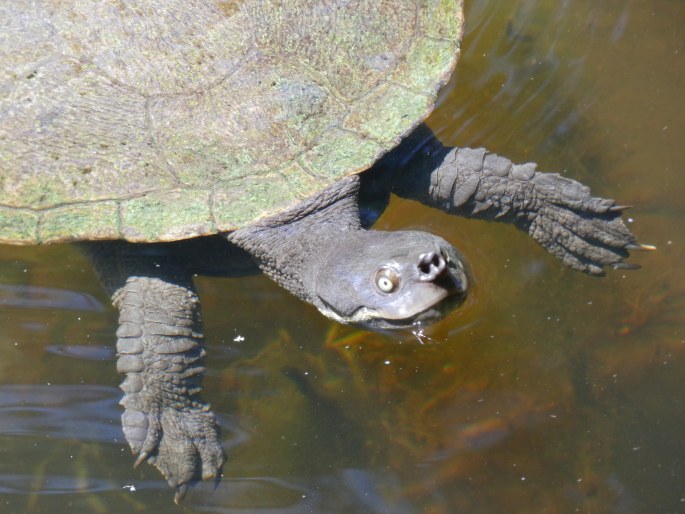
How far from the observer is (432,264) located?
9.17 ft

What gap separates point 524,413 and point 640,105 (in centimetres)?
238

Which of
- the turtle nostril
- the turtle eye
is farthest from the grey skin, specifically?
the turtle nostril

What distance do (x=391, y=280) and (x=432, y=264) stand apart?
Result: 217mm

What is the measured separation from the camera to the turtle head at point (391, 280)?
113 inches

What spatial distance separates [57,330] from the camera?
425cm

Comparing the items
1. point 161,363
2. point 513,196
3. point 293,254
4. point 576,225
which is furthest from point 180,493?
point 576,225

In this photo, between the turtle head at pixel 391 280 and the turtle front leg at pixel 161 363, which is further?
the turtle front leg at pixel 161 363

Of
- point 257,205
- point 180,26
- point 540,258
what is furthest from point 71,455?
point 540,258

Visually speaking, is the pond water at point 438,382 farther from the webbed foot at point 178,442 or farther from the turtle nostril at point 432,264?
the turtle nostril at point 432,264

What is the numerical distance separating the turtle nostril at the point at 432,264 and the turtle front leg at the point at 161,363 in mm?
1481

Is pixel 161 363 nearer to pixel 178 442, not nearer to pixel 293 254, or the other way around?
pixel 178 442

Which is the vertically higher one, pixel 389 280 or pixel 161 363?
pixel 389 280

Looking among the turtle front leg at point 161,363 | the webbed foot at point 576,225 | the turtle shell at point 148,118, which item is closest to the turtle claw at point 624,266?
the webbed foot at point 576,225

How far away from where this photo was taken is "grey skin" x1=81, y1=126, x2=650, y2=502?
339 centimetres
